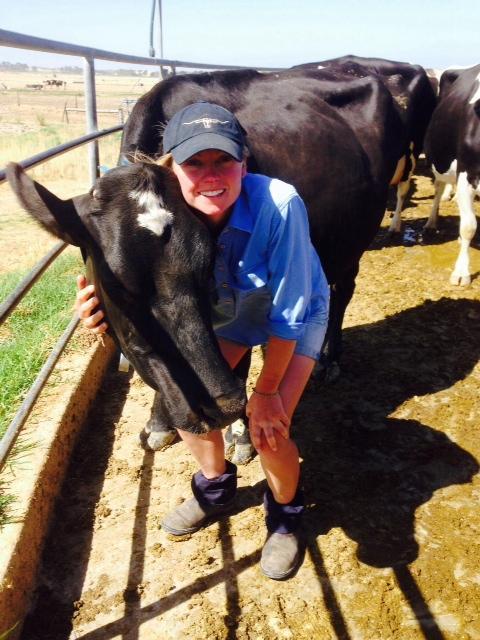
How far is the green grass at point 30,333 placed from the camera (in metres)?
2.80

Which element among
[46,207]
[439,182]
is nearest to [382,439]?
[46,207]

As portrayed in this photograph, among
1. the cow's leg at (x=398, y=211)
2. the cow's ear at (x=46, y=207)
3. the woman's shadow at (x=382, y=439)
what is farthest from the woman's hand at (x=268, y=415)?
the cow's leg at (x=398, y=211)

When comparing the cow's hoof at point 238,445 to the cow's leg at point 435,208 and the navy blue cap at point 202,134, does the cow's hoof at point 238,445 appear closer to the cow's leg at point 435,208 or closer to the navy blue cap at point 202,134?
the navy blue cap at point 202,134

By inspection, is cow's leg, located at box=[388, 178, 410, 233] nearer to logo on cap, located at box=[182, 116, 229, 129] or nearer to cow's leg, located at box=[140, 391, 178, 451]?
cow's leg, located at box=[140, 391, 178, 451]

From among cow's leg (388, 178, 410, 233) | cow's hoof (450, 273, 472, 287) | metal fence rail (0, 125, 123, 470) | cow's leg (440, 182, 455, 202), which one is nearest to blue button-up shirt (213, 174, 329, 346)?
metal fence rail (0, 125, 123, 470)

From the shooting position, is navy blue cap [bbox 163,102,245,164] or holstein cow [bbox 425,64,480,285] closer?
navy blue cap [bbox 163,102,245,164]

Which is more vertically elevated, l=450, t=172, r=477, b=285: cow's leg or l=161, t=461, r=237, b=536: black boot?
l=450, t=172, r=477, b=285: cow's leg

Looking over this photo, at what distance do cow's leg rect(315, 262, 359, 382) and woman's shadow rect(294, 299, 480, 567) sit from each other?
3.9 inches

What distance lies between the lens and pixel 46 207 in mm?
1734

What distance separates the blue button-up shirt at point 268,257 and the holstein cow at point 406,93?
150 inches

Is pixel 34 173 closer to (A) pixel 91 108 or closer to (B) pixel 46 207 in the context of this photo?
(A) pixel 91 108

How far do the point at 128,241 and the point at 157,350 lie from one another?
354 millimetres

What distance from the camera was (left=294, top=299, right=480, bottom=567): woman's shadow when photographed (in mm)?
2537

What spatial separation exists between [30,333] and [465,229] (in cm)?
396
